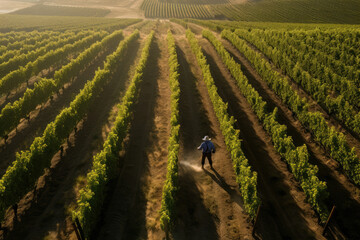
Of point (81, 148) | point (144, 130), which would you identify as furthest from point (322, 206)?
point (81, 148)

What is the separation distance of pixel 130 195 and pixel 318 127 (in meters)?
13.7

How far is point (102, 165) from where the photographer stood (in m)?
13.7

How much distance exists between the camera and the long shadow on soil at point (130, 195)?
1202 cm

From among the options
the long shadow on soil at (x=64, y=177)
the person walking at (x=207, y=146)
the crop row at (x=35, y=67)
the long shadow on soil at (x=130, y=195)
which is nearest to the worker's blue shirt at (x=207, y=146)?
the person walking at (x=207, y=146)

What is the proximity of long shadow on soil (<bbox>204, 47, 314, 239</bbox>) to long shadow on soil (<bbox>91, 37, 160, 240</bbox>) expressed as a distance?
609 cm

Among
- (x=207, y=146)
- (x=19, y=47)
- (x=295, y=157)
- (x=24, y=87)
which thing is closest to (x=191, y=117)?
(x=207, y=146)

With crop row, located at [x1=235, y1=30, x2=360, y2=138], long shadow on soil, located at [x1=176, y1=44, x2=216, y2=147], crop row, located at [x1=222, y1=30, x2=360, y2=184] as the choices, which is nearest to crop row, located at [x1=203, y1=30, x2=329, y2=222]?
crop row, located at [x1=222, y1=30, x2=360, y2=184]

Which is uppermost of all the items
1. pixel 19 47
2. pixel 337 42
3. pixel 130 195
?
pixel 337 42

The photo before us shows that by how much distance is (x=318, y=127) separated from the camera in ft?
58.3

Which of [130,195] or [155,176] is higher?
[155,176]

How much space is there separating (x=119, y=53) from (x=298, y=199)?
31123 millimetres

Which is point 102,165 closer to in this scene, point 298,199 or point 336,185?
point 298,199

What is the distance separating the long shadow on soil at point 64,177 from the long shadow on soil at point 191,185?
6.12m

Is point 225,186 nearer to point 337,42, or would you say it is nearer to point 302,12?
point 337,42
